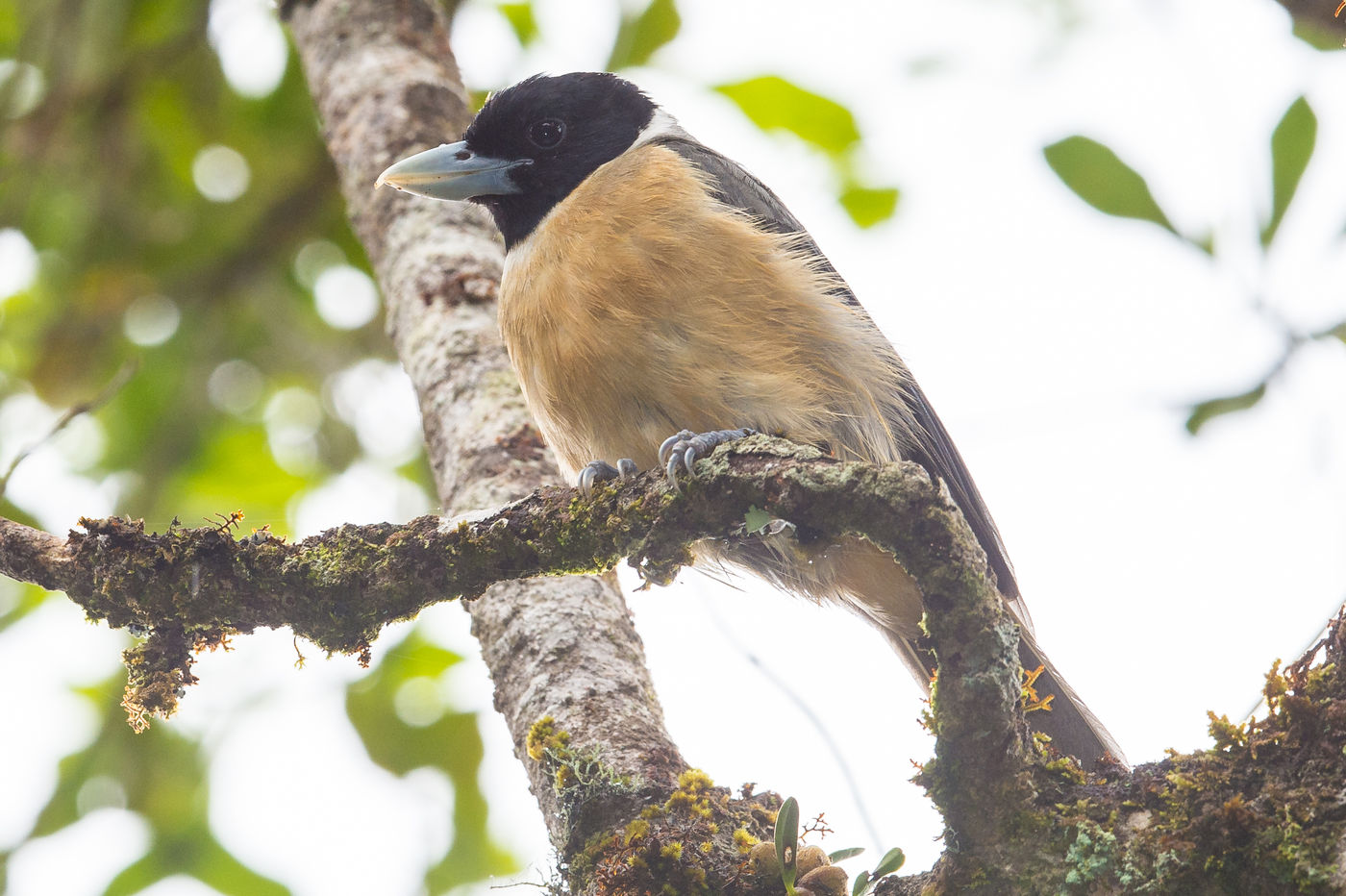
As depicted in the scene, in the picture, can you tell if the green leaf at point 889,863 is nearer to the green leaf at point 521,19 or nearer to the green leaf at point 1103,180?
the green leaf at point 1103,180

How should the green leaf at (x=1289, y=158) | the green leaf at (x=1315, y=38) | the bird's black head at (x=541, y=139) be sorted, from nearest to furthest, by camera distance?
the green leaf at (x=1315, y=38) < the green leaf at (x=1289, y=158) < the bird's black head at (x=541, y=139)

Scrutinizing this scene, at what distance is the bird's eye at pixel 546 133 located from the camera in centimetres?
370

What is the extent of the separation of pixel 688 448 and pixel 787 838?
0.68m

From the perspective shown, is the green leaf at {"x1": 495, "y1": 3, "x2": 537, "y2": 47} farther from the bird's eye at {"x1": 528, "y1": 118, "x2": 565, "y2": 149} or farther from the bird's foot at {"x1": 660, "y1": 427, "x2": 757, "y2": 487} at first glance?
the bird's foot at {"x1": 660, "y1": 427, "x2": 757, "y2": 487}

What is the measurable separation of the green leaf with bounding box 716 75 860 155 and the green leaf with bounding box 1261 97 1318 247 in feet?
6.25

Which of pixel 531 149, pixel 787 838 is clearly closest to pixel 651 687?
pixel 787 838

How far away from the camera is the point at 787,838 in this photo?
1784mm

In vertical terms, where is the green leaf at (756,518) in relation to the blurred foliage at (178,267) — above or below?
below

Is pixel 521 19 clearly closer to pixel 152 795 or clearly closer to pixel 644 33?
pixel 644 33

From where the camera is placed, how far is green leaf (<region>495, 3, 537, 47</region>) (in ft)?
15.2

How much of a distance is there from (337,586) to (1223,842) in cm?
134

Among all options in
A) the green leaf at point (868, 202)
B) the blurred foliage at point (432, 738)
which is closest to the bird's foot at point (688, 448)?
the blurred foliage at point (432, 738)

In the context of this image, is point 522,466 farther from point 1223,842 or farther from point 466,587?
point 1223,842

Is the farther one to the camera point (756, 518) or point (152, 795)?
point (152, 795)
